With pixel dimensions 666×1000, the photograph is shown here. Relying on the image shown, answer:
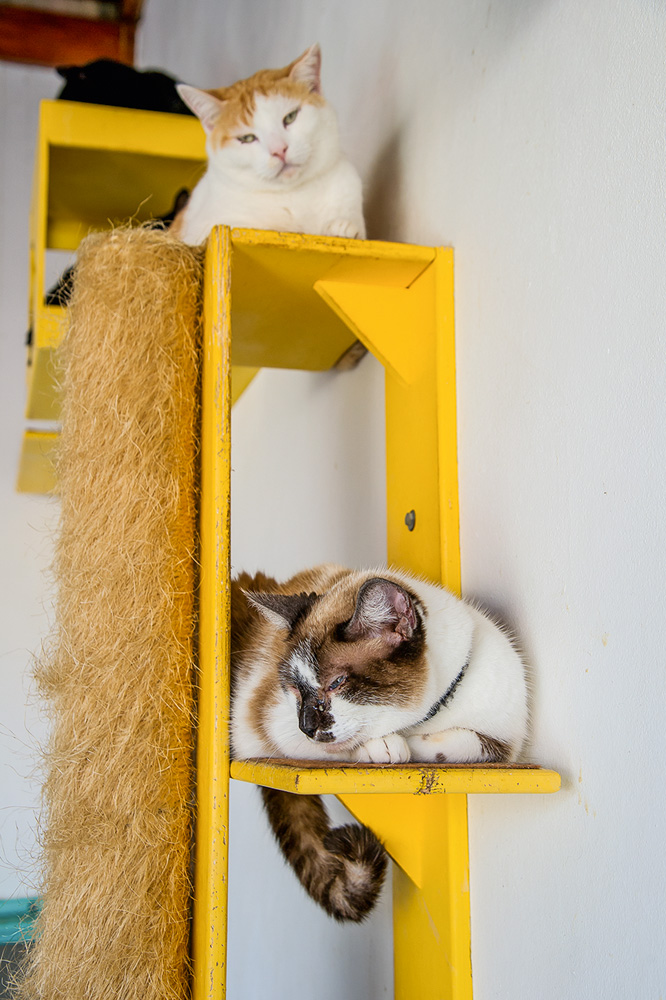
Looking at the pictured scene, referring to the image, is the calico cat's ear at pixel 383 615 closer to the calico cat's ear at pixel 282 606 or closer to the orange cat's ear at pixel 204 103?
the calico cat's ear at pixel 282 606

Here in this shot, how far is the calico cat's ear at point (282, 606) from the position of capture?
1.17 metres

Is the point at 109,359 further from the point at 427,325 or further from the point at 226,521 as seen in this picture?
the point at 427,325

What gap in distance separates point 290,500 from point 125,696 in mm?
1149

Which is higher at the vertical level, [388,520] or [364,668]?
[388,520]

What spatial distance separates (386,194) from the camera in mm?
1712

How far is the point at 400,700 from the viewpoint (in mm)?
1064

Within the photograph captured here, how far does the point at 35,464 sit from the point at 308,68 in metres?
2.06

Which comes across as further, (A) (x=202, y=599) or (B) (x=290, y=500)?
(B) (x=290, y=500)

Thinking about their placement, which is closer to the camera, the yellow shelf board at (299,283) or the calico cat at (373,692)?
the calico cat at (373,692)

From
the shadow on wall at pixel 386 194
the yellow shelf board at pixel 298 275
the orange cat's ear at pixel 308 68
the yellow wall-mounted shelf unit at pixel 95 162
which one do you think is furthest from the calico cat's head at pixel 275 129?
the yellow wall-mounted shelf unit at pixel 95 162

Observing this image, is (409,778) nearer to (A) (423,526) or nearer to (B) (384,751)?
(B) (384,751)

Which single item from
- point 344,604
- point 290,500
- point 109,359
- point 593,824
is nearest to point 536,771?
point 593,824

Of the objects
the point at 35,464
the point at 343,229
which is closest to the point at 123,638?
the point at 343,229

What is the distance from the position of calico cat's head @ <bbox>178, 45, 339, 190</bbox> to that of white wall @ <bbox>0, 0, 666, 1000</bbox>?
6.4 inches
